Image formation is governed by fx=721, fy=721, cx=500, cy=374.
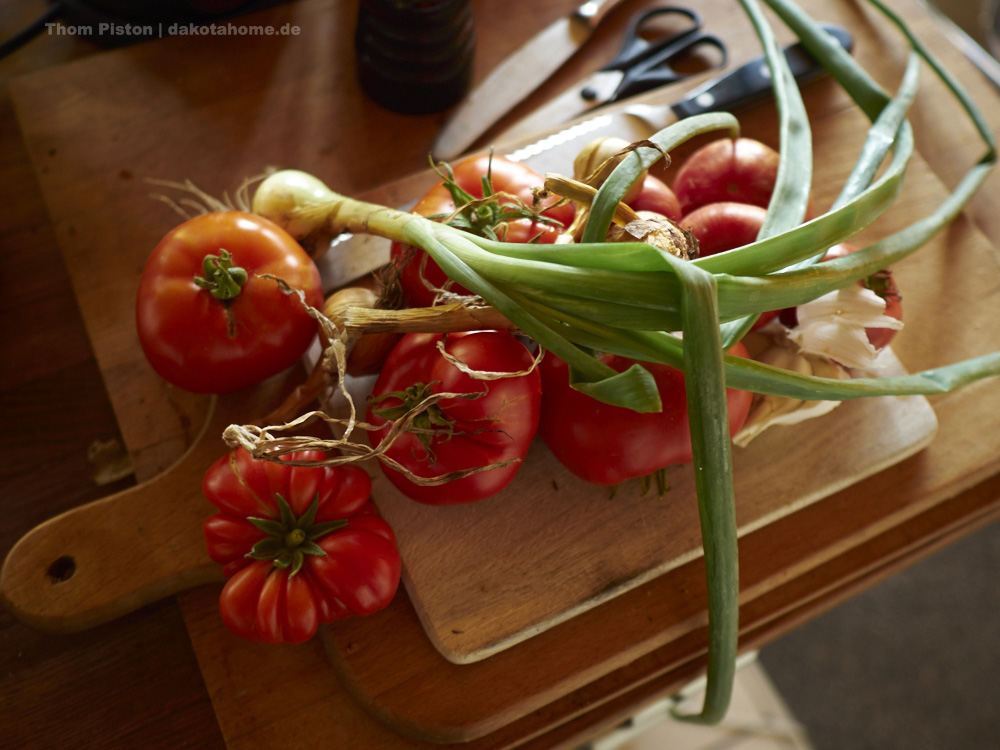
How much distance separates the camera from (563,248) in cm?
59

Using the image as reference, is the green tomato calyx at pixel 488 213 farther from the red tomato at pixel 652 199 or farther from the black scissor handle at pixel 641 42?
the black scissor handle at pixel 641 42

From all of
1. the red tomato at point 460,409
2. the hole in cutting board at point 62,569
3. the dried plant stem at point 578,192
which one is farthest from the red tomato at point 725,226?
the hole in cutting board at point 62,569

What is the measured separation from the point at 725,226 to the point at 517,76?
0.39 m

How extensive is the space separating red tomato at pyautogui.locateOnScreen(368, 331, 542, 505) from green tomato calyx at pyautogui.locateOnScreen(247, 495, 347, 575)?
77mm

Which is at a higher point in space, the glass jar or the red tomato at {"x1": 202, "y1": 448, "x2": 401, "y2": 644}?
the glass jar

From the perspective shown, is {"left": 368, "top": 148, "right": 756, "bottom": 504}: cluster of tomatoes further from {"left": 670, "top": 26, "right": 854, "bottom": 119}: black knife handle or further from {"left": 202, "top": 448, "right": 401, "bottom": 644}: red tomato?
{"left": 670, "top": 26, "right": 854, "bottom": 119}: black knife handle

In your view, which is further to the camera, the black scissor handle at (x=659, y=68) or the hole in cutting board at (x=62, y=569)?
the black scissor handle at (x=659, y=68)

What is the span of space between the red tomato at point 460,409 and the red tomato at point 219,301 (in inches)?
4.8

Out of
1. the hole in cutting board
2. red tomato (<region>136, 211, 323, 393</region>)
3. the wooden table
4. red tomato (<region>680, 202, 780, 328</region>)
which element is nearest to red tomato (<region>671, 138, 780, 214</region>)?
red tomato (<region>680, 202, 780, 328</region>)

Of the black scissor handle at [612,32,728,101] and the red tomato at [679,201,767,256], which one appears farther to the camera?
the black scissor handle at [612,32,728,101]

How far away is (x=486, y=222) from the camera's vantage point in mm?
669

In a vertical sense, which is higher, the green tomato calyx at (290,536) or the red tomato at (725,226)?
the red tomato at (725,226)

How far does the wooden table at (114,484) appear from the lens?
723 mm

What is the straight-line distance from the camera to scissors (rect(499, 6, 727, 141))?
0.94 meters
